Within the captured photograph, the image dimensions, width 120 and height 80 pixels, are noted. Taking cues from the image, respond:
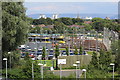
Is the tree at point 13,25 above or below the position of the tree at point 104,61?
above

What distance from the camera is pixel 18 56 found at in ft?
21.2

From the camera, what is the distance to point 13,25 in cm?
630

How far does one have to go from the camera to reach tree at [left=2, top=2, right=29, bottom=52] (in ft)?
20.4

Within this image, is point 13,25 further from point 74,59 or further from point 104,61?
point 104,61

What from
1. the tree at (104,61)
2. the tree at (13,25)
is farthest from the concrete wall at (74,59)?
the tree at (13,25)

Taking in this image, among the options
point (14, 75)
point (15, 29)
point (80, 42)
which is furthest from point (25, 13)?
point (80, 42)

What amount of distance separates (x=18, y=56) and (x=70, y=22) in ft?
73.7

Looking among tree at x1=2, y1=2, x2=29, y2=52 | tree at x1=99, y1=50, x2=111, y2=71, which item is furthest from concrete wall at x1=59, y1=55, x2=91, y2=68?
tree at x1=2, y1=2, x2=29, y2=52

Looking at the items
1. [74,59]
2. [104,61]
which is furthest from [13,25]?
[104,61]

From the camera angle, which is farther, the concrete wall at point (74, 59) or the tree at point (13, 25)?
the concrete wall at point (74, 59)

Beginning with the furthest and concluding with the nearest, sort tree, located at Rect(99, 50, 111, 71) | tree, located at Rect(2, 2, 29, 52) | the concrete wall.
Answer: the concrete wall < tree, located at Rect(99, 50, 111, 71) < tree, located at Rect(2, 2, 29, 52)

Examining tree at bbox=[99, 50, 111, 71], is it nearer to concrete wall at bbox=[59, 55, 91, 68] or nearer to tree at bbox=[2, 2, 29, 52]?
concrete wall at bbox=[59, 55, 91, 68]

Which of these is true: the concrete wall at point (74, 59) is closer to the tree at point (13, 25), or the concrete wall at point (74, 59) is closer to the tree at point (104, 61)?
the tree at point (104, 61)

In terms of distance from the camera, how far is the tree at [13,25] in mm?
6215
